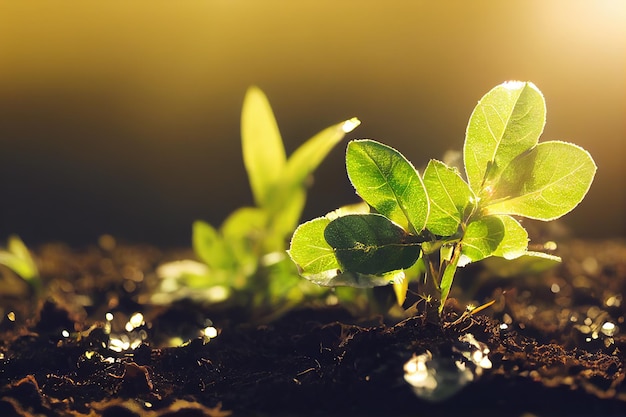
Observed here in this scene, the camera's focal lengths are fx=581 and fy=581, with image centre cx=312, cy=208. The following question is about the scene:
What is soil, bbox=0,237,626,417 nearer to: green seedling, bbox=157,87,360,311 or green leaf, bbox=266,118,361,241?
green seedling, bbox=157,87,360,311

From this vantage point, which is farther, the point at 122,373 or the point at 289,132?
the point at 289,132

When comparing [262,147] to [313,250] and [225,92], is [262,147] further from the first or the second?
[225,92]

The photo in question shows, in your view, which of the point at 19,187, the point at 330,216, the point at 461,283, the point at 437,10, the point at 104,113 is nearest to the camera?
the point at 330,216

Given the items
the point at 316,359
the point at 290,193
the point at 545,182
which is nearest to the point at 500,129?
the point at 545,182

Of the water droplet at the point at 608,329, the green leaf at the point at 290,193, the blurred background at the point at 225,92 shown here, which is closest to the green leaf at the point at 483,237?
the water droplet at the point at 608,329

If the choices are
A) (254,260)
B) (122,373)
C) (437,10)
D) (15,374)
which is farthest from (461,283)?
(437,10)

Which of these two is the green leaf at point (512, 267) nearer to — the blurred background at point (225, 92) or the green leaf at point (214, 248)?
the green leaf at point (214, 248)

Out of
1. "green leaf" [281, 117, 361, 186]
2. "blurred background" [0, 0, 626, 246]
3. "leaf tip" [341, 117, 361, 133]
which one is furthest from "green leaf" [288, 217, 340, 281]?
"blurred background" [0, 0, 626, 246]

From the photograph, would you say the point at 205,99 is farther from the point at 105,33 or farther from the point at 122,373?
the point at 122,373
